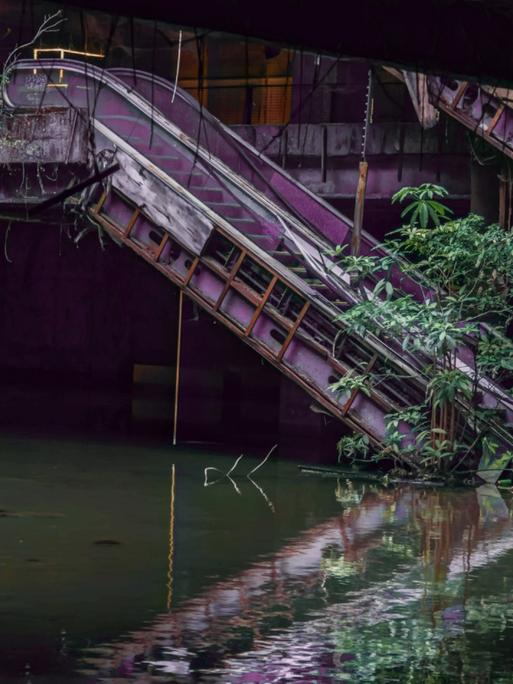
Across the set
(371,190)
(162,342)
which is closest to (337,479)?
(371,190)

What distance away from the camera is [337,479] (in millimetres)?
14258

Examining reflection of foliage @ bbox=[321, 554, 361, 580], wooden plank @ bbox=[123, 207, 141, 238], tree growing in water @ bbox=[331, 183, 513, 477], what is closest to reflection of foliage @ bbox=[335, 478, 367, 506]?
tree growing in water @ bbox=[331, 183, 513, 477]

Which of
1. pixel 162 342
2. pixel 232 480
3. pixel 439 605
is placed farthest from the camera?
pixel 162 342

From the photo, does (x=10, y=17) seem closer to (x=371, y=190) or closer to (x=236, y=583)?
(x=371, y=190)

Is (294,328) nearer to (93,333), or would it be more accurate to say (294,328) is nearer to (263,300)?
(263,300)

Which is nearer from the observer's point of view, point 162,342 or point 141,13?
point 141,13

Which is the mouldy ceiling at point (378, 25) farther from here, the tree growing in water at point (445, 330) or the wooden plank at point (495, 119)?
the wooden plank at point (495, 119)

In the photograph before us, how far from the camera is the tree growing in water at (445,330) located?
1387cm

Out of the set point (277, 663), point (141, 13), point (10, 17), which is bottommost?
point (277, 663)

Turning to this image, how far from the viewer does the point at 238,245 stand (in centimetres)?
1505

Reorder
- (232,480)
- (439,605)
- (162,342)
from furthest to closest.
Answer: (162,342), (232,480), (439,605)

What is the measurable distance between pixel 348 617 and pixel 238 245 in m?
7.75

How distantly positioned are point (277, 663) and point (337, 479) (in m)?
7.61

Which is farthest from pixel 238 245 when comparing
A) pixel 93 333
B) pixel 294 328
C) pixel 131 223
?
pixel 93 333
